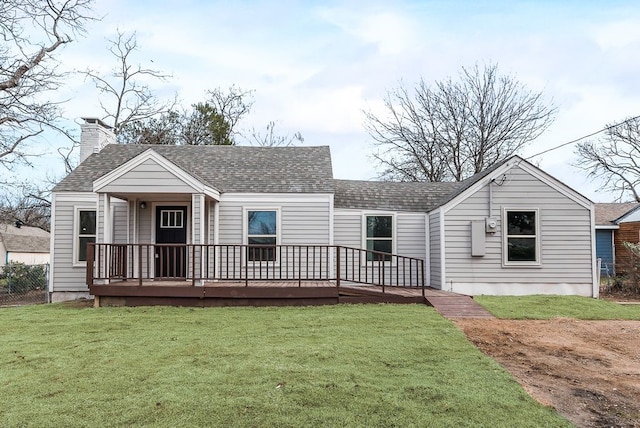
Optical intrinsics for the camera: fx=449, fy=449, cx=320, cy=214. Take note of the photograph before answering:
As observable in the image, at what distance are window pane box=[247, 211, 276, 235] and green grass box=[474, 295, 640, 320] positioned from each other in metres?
5.14

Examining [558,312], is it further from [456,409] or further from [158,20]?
[158,20]

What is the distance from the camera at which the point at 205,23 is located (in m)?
11.8

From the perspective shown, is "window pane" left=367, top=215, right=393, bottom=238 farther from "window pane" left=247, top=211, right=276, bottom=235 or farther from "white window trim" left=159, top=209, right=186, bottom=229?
"white window trim" left=159, top=209, right=186, bottom=229

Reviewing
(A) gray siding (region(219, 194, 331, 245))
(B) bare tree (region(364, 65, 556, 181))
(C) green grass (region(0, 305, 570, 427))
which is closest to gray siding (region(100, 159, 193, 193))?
(A) gray siding (region(219, 194, 331, 245))

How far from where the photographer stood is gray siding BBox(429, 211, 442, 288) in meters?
11.0

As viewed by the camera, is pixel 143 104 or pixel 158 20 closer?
pixel 158 20

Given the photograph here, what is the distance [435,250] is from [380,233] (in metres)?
1.52

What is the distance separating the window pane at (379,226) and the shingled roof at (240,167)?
5.07 ft

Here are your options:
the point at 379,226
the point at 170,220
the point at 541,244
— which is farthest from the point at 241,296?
the point at 541,244

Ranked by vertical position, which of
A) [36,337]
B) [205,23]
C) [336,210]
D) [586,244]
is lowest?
[36,337]

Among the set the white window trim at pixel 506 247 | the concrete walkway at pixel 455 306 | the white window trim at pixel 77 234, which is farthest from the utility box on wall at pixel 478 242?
the white window trim at pixel 77 234

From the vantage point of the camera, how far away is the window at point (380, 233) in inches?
472

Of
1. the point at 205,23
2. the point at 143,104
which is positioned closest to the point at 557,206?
the point at 205,23

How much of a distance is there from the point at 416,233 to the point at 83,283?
28.0 ft
